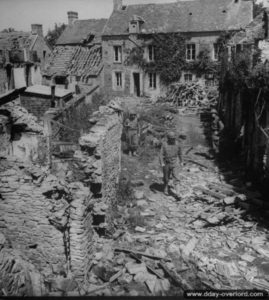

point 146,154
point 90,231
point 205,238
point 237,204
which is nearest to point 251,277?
point 205,238

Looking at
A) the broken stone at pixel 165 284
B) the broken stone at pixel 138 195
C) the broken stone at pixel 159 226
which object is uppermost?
the broken stone at pixel 138 195

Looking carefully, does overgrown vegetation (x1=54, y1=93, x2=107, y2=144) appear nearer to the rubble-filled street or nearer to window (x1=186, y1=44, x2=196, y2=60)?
the rubble-filled street

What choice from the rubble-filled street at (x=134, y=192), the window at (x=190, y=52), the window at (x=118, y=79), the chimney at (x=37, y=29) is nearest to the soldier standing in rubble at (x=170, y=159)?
the rubble-filled street at (x=134, y=192)

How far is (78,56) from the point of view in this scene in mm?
33719

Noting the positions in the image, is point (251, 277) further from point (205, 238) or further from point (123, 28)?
point (123, 28)

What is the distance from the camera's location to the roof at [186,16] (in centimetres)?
2925

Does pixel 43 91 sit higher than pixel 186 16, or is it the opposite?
pixel 186 16

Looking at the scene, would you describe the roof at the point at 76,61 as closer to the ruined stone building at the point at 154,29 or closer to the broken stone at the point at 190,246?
the ruined stone building at the point at 154,29

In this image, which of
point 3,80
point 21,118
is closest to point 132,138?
point 21,118

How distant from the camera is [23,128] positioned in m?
13.5

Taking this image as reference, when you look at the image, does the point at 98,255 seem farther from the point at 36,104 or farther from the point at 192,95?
→ the point at 192,95

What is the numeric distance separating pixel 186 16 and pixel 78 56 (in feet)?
36.6

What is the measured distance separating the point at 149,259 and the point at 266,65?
28.1 ft

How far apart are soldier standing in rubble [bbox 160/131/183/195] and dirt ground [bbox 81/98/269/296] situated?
1.20 ft
